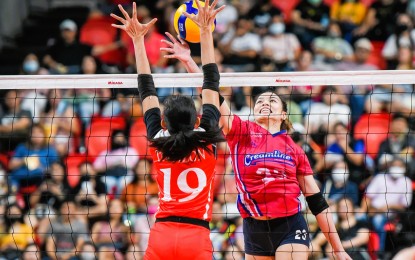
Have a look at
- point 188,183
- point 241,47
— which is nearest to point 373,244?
point 241,47

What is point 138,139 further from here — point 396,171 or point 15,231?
point 396,171

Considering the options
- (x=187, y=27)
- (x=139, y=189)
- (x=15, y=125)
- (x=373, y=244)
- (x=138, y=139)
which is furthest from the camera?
(x=15, y=125)

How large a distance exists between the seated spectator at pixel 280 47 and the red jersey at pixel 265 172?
732cm

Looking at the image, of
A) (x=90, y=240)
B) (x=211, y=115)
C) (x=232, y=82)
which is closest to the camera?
(x=211, y=115)

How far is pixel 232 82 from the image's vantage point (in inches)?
346

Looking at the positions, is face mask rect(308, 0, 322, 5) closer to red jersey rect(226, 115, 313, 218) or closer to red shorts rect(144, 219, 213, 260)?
red jersey rect(226, 115, 313, 218)

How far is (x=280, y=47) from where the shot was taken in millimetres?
16531

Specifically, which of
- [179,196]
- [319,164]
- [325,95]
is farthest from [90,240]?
[179,196]

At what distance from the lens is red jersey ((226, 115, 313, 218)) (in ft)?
28.5

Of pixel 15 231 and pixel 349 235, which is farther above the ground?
pixel 15 231

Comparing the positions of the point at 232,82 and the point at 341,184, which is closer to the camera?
the point at 232,82

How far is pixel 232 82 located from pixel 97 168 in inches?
239

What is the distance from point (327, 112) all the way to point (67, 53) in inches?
229

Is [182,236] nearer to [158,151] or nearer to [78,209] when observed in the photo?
[158,151]
